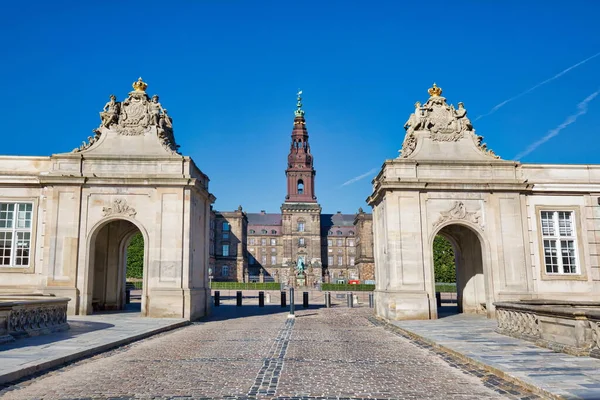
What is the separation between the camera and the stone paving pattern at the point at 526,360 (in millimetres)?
7898

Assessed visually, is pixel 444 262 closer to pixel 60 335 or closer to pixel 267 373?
pixel 60 335

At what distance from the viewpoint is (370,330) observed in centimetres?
1841

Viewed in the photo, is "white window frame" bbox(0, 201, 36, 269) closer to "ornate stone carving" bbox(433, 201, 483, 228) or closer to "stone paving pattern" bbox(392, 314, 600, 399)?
"stone paving pattern" bbox(392, 314, 600, 399)

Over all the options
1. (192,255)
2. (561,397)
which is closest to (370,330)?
(192,255)

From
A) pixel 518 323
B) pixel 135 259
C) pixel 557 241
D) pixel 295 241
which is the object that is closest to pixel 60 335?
pixel 518 323

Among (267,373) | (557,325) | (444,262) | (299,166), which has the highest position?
(299,166)

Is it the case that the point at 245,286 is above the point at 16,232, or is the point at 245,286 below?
below

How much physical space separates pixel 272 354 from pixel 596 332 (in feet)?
22.4

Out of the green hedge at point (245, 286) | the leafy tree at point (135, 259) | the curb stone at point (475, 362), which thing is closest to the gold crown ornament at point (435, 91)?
the curb stone at point (475, 362)

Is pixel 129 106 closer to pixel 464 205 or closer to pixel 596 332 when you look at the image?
pixel 464 205

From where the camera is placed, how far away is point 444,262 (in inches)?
2589

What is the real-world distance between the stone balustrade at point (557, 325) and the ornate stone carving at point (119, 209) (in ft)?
48.2

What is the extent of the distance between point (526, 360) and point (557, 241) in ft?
47.1

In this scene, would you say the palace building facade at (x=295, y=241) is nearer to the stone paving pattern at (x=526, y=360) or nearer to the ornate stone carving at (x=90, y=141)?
the ornate stone carving at (x=90, y=141)
